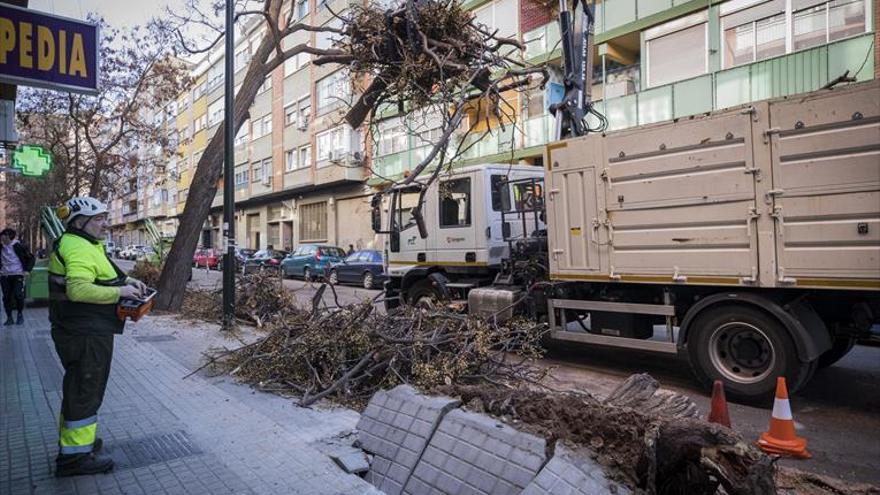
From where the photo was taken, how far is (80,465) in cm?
349

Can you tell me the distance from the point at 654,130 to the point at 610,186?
30.8 inches

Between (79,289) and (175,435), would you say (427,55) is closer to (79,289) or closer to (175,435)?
(79,289)

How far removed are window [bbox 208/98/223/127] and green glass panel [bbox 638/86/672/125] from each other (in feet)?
118

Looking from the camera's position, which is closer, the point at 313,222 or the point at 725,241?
the point at 725,241

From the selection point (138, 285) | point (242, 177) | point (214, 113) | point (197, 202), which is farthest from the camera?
point (214, 113)

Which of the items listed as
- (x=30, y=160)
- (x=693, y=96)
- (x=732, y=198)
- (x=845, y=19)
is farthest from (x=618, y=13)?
(x=30, y=160)

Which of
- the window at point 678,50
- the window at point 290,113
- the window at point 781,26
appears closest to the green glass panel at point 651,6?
the window at point 678,50

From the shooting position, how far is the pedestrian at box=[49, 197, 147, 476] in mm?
3449

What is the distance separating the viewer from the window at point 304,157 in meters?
32.2

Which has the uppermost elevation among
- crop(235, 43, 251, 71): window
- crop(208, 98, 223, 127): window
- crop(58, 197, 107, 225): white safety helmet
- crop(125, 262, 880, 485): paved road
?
crop(235, 43, 251, 71): window

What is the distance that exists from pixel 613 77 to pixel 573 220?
13.5m

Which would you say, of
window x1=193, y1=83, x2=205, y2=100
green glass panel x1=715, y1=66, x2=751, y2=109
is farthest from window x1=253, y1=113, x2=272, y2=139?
green glass panel x1=715, y1=66, x2=751, y2=109

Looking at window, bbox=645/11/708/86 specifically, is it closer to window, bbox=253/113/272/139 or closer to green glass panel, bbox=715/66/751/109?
green glass panel, bbox=715/66/751/109

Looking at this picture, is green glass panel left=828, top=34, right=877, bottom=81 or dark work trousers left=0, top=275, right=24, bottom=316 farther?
green glass panel left=828, top=34, right=877, bottom=81
